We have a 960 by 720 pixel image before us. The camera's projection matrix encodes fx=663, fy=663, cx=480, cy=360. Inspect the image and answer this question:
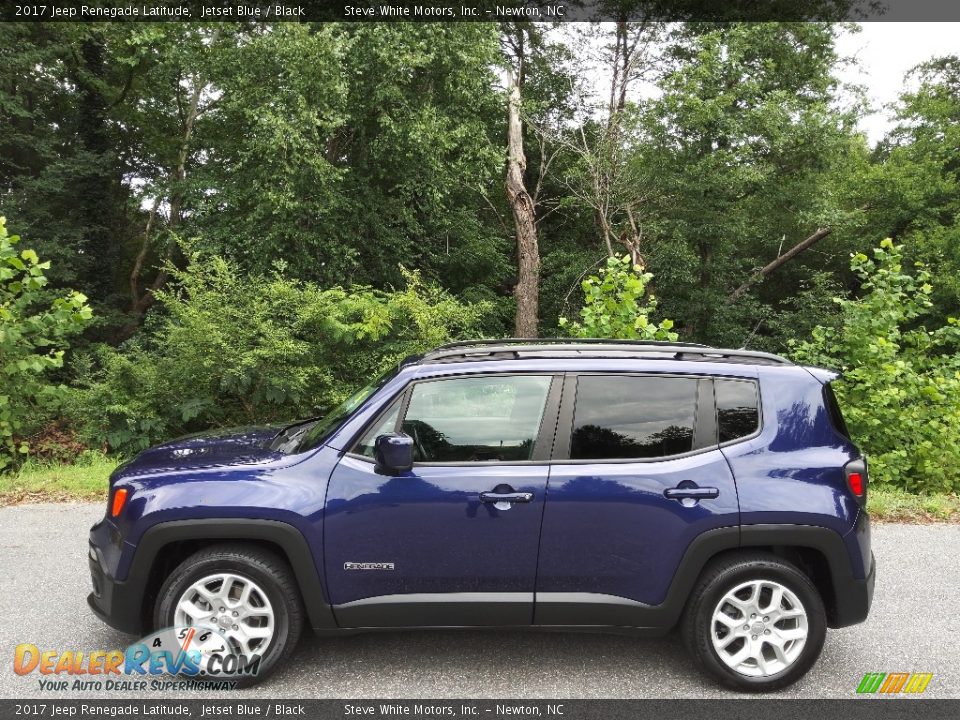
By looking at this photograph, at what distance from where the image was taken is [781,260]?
1861 centimetres

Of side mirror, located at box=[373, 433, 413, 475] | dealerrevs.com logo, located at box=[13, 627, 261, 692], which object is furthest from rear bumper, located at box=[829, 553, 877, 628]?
dealerrevs.com logo, located at box=[13, 627, 261, 692]

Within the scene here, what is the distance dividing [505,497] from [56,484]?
18.4 feet

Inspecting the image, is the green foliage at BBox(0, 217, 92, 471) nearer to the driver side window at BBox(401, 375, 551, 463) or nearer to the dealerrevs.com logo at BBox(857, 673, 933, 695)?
the driver side window at BBox(401, 375, 551, 463)

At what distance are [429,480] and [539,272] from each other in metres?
16.1

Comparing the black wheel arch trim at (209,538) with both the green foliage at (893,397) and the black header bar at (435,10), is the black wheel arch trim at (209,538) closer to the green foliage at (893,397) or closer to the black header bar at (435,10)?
the green foliage at (893,397)

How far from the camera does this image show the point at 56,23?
16.6 meters

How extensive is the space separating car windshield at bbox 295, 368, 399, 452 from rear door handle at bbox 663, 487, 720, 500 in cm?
153

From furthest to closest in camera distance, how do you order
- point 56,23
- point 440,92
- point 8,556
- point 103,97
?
point 103,97 < point 56,23 < point 440,92 < point 8,556

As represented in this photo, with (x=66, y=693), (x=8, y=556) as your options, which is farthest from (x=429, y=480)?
(x=8, y=556)

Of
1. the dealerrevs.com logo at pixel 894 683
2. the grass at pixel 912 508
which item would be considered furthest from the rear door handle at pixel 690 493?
the grass at pixel 912 508

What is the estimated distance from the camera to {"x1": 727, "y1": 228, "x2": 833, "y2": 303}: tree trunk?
17844 millimetres

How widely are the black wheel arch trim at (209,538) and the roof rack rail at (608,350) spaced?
1142 millimetres

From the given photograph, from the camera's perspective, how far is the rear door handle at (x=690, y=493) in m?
3.20

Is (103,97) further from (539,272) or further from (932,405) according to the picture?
(932,405)
